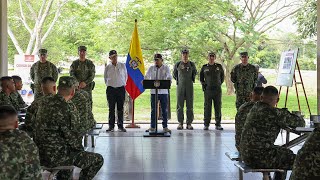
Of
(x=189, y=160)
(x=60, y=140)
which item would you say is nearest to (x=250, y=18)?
(x=189, y=160)

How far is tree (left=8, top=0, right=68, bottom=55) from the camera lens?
683 inches

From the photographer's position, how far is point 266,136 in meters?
4.80

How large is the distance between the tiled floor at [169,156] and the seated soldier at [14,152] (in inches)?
114

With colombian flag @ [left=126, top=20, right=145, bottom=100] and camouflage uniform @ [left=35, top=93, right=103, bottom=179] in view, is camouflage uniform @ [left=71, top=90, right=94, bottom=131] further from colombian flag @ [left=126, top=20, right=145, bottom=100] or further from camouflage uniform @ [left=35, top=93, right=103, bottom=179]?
colombian flag @ [left=126, top=20, right=145, bottom=100]

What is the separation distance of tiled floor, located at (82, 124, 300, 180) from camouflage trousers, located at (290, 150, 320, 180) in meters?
2.93

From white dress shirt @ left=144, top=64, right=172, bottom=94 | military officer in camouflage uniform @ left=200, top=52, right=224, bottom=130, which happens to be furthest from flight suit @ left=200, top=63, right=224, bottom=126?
white dress shirt @ left=144, top=64, right=172, bottom=94

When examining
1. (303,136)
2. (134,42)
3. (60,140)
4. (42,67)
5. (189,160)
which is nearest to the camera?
(60,140)

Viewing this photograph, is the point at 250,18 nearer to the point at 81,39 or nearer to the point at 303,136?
the point at 81,39

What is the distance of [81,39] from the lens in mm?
17141

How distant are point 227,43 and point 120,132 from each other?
24.4 feet

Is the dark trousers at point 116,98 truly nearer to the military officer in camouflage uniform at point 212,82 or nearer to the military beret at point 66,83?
the military officer in camouflage uniform at point 212,82

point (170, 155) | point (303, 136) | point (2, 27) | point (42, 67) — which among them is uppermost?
point (2, 27)

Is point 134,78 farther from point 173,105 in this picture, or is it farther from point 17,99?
point 173,105

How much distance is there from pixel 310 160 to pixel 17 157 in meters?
1.85
